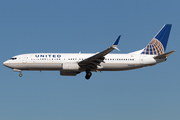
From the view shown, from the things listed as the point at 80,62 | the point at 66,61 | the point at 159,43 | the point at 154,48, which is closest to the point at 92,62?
the point at 80,62

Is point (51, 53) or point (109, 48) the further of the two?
point (51, 53)

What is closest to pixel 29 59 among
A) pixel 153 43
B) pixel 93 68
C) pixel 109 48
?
pixel 93 68

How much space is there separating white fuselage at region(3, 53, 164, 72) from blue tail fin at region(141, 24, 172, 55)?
8.37 ft

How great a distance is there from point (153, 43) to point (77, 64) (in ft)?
44.3

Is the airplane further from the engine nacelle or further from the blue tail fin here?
the blue tail fin

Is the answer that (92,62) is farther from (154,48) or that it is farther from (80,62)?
(154,48)

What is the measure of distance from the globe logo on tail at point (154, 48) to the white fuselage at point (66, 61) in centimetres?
224

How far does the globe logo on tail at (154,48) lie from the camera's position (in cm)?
5081

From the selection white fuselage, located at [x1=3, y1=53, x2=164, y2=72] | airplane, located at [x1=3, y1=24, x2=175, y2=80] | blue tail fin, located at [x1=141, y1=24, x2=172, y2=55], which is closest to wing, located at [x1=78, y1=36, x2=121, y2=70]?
airplane, located at [x1=3, y1=24, x2=175, y2=80]

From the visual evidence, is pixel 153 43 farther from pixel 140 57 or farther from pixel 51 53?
pixel 51 53

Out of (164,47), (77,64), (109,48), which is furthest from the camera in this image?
(164,47)

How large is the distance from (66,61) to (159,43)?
15335 millimetres

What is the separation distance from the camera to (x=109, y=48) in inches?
1634

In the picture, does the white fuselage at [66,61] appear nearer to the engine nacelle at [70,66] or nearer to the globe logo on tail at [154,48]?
the engine nacelle at [70,66]
